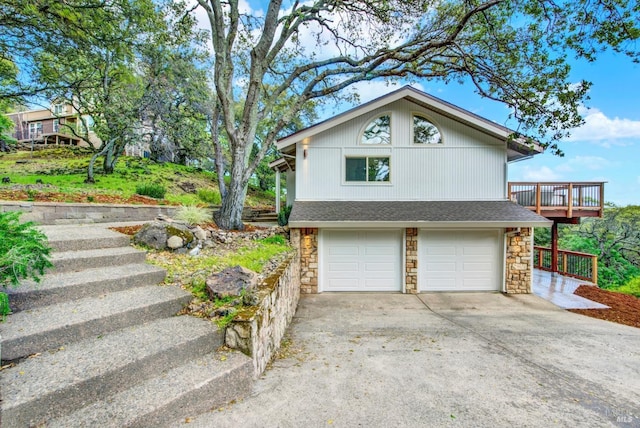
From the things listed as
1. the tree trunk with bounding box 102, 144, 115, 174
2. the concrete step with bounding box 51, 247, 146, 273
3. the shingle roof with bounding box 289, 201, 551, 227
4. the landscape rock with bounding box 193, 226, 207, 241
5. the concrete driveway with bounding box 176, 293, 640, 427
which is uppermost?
the tree trunk with bounding box 102, 144, 115, 174

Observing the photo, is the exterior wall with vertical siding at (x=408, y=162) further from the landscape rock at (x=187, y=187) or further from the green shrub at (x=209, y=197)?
the landscape rock at (x=187, y=187)

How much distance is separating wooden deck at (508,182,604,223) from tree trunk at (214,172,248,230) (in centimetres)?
979

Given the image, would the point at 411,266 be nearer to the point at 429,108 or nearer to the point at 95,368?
the point at 429,108

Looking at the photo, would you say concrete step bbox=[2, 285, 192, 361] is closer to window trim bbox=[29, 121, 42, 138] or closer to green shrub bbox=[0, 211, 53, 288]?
green shrub bbox=[0, 211, 53, 288]

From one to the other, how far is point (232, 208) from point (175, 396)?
6228 millimetres

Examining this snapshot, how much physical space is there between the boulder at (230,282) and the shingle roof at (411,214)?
3.40 metres

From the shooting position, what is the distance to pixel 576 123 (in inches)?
260

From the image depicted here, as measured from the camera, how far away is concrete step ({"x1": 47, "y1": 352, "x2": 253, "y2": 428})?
2066 millimetres

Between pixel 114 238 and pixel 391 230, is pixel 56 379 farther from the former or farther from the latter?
pixel 391 230

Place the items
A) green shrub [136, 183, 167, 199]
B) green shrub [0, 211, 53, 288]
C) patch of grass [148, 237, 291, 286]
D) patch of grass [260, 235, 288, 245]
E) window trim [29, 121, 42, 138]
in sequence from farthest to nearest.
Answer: window trim [29, 121, 42, 138]
green shrub [136, 183, 167, 199]
patch of grass [260, 235, 288, 245]
patch of grass [148, 237, 291, 286]
green shrub [0, 211, 53, 288]

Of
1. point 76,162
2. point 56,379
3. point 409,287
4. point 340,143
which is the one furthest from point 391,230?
point 76,162

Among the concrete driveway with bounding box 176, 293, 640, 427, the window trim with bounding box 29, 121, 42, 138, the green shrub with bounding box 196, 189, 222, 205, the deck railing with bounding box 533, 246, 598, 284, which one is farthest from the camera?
the window trim with bounding box 29, 121, 42, 138

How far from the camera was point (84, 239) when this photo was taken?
14.0ft

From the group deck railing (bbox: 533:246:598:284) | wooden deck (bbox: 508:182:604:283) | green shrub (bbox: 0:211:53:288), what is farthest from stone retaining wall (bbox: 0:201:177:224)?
deck railing (bbox: 533:246:598:284)
